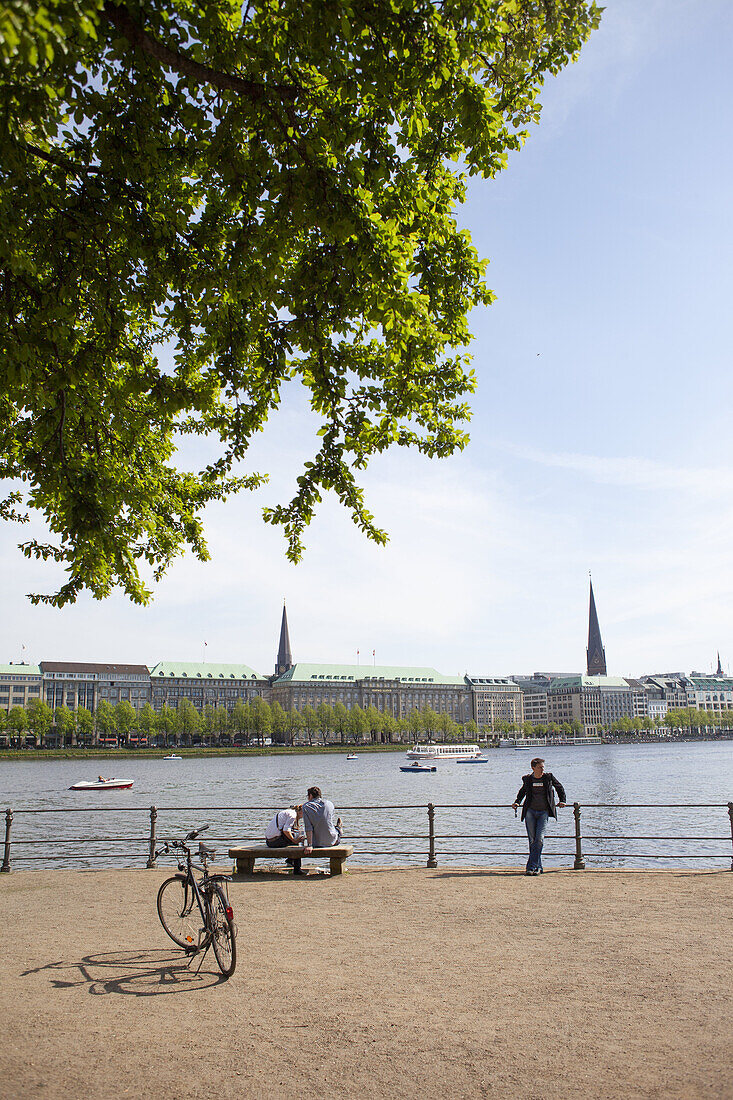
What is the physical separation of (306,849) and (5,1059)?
8.34 meters

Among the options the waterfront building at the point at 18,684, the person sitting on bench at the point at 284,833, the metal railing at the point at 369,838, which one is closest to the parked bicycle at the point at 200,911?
the person sitting on bench at the point at 284,833

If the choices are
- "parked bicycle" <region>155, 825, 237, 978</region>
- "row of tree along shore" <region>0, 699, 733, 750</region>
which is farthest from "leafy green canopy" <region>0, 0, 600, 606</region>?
"row of tree along shore" <region>0, 699, 733, 750</region>

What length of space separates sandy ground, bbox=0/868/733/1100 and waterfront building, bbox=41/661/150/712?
183 meters

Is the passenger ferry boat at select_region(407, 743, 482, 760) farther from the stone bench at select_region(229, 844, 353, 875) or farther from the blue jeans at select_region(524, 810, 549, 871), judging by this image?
the stone bench at select_region(229, 844, 353, 875)

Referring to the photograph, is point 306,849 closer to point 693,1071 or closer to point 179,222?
Answer: point 693,1071

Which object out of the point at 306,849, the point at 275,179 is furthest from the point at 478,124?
the point at 306,849

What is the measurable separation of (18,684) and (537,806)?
183 meters

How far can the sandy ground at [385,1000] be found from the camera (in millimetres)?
5770

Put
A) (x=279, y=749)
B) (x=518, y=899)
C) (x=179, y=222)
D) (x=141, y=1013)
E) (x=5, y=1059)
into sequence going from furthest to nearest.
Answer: (x=279, y=749)
(x=518, y=899)
(x=179, y=222)
(x=141, y=1013)
(x=5, y=1059)

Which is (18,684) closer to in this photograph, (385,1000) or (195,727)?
(195,727)

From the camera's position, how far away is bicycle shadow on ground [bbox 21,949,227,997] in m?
7.91

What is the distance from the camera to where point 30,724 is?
133 meters

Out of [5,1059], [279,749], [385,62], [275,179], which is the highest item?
[385,62]

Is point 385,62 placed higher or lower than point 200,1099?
higher
